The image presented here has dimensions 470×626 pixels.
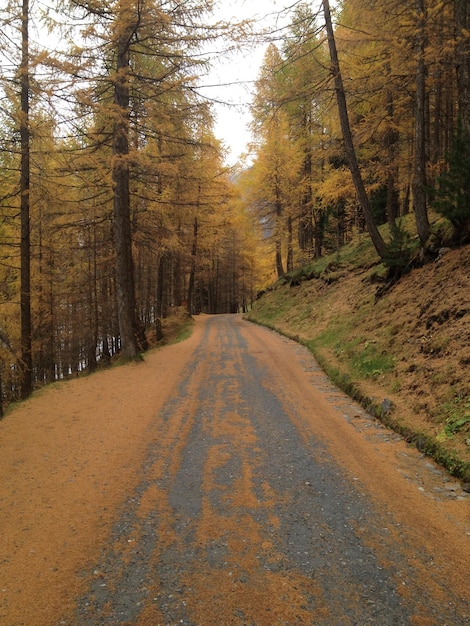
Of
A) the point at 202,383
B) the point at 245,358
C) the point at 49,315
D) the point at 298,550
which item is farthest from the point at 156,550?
the point at 49,315

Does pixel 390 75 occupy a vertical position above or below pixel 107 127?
above

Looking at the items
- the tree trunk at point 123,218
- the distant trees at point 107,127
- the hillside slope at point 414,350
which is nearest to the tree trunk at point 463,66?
the hillside slope at point 414,350

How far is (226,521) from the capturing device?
3.73 metres

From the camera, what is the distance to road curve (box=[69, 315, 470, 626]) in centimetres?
270

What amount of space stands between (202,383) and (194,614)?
6.53 meters

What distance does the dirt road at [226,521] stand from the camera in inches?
108

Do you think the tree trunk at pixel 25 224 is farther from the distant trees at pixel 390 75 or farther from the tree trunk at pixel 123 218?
the distant trees at pixel 390 75

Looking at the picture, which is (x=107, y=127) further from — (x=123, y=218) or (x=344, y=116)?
(x=344, y=116)

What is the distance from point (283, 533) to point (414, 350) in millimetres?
5288

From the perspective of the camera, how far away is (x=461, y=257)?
8.64 metres

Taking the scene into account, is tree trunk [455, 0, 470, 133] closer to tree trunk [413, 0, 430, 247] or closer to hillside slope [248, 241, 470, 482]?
tree trunk [413, 0, 430, 247]

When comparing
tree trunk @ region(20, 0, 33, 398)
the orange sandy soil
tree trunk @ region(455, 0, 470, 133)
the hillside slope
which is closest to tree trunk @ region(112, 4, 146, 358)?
tree trunk @ region(20, 0, 33, 398)

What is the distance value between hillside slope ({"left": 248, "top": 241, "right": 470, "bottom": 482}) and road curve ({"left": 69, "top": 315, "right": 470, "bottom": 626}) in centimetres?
48

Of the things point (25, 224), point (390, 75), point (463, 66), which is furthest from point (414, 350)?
point (25, 224)
